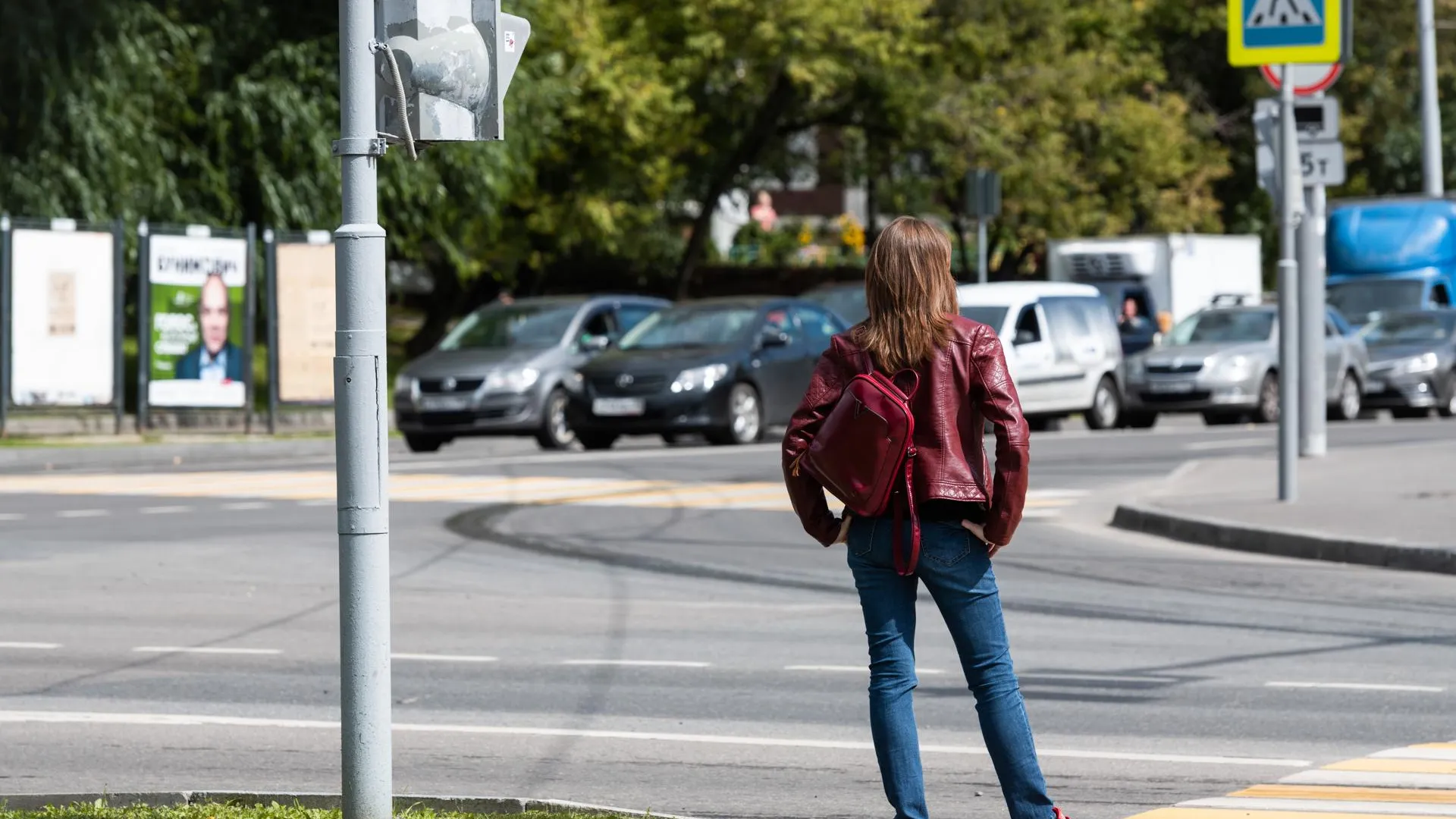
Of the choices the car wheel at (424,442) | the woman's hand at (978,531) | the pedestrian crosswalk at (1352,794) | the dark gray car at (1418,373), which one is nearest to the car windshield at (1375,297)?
the dark gray car at (1418,373)

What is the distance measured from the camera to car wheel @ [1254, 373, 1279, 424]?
28.7 m

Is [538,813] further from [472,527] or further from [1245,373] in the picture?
[1245,373]

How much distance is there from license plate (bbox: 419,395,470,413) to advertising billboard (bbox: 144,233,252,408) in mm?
3453

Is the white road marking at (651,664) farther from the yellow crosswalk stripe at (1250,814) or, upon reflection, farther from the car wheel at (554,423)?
the car wheel at (554,423)

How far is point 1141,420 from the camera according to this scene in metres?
30.6

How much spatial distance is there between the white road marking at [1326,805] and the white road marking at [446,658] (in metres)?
3.85

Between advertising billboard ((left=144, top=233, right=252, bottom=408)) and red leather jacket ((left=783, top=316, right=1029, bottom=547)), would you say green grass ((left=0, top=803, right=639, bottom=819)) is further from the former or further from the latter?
advertising billboard ((left=144, top=233, right=252, bottom=408))

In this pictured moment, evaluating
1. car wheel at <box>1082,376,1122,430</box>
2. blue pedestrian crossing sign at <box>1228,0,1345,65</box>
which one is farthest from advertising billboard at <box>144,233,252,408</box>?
blue pedestrian crossing sign at <box>1228,0,1345,65</box>

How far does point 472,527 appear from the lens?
15.1 m

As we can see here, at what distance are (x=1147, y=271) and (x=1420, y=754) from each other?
103ft

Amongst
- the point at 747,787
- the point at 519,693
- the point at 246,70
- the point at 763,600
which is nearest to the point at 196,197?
the point at 246,70

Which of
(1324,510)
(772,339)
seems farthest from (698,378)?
(1324,510)

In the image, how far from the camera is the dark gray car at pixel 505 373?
77.9 feet

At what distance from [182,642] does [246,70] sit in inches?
940
